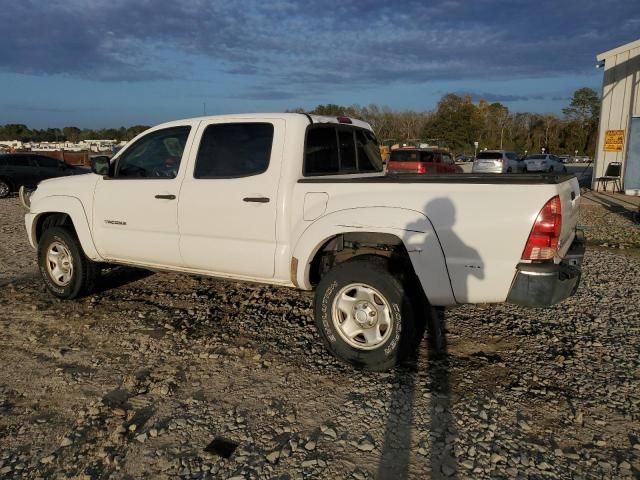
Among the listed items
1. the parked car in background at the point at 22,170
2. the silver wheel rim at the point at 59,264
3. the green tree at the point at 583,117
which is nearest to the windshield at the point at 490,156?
the parked car in background at the point at 22,170

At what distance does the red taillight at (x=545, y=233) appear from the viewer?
10.7 ft

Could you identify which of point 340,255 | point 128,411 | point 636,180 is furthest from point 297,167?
point 636,180

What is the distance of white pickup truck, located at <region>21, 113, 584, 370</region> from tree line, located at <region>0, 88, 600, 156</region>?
60.9m

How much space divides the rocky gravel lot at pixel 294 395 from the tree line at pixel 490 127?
61.2 meters

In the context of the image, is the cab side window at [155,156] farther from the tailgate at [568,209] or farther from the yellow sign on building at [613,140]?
the yellow sign on building at [613,140]

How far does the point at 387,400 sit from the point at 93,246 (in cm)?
354

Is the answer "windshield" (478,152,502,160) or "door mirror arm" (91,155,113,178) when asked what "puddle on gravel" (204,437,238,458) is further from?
"windshield" (478,152,502,160)

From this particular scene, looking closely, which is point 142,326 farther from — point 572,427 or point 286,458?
point 572,427

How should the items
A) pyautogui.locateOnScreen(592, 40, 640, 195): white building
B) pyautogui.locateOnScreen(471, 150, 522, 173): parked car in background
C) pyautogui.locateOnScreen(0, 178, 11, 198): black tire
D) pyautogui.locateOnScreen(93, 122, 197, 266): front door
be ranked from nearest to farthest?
pyautogui.locateOnScreen(93, 122, 197, 266): front door < pyautogui.locateOnScreen(592, 40, 640, 195): white building < pyautogui.locateOnScreen(0, 178, 11, 198): black tire < pyautogui.locateOnScreen(471, 150, 522, 173): parked car in background

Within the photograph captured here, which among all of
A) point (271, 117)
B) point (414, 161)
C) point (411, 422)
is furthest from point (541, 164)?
point (411, 422)

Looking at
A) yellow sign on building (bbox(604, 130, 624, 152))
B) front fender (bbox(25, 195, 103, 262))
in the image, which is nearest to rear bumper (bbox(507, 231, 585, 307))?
front fender (bbox(25, 195, 103, 262))

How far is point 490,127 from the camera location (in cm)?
7688

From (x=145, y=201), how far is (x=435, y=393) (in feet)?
10.4

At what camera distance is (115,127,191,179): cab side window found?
4832mm
